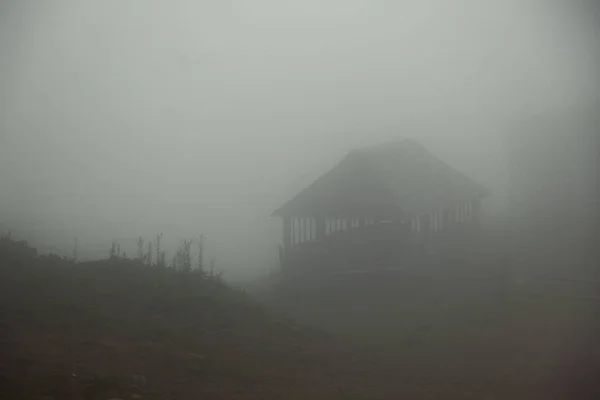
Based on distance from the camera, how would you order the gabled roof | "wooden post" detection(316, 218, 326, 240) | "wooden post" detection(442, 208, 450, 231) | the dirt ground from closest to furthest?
the dirt ground, the gabled roof, "wooden post" detection(316, 218, 326, 240), "wooden post" detection(442, 208, 450, 231)

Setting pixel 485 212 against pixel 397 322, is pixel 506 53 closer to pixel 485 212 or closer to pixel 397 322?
pixel 485 212

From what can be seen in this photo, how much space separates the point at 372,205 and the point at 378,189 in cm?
50

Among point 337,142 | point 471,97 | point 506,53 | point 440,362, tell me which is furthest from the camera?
point 471,97

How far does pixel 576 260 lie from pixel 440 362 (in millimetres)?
7854

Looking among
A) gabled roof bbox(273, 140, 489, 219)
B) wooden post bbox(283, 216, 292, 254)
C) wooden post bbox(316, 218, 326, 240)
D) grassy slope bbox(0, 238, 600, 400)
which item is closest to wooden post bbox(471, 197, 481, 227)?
gabled roof bbox(273, 140, 489, 219)

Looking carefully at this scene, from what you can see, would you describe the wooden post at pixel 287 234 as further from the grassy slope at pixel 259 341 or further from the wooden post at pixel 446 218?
the wooden post at pixel 446 218

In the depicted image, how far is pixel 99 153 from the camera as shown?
18688 millimetres

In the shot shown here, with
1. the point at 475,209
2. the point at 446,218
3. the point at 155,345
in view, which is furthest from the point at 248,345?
the point at 475,209

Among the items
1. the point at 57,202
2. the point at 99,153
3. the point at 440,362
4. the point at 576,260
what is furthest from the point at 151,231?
the point at 576,260

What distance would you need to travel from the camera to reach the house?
12.1 meters

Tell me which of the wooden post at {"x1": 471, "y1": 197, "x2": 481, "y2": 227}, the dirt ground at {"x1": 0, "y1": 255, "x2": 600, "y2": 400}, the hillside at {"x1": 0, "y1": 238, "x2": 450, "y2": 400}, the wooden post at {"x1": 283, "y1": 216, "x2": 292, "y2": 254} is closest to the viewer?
the hillside at {"x1": 0, "y1": 238, "x2": 450, "y2": 400}

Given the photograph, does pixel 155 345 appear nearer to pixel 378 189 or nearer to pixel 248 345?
pixel 248 345

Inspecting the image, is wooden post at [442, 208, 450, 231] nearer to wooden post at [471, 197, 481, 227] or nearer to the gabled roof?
the gabled roof

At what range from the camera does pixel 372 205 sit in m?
12.3
